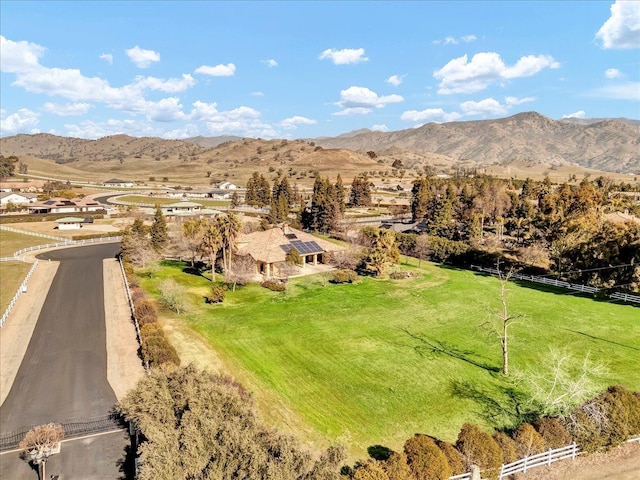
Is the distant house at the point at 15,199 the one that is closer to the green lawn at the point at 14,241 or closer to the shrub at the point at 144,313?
the green lawn at the point at 14,241

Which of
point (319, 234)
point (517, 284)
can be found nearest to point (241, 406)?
point (517, 284)

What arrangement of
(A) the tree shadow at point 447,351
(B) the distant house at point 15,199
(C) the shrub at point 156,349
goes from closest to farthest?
(C) the shrub at point 156,349
(A) the tree shadow at point 447,351
(B) the distant house at point 15,199

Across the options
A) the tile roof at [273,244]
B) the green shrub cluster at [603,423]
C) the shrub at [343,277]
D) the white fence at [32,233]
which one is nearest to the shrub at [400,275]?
the shrub at [343,277]

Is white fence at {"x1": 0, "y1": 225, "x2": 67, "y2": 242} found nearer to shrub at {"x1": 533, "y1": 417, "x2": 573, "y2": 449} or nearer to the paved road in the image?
the paved road

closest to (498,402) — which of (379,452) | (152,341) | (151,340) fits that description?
(379,452)

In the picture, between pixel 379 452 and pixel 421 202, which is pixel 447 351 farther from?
pixel 421 202

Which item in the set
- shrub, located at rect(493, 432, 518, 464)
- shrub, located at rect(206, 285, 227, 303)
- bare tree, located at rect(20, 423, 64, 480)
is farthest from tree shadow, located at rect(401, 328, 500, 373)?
bare tree, located at rect(20, 423, 64, 480)
